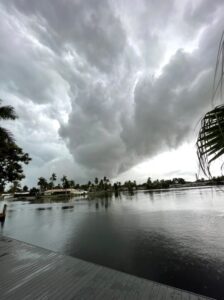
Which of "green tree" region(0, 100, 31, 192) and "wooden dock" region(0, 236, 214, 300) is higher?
"green tree" region(0, 100, 31, 192)

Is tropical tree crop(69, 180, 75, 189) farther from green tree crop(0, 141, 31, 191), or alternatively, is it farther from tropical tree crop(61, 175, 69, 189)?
green tree crop(0, 141, 31, 191)

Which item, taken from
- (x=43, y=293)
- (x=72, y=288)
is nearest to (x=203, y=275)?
(x=72, y=288)

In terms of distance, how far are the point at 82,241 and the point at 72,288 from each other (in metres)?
9.56

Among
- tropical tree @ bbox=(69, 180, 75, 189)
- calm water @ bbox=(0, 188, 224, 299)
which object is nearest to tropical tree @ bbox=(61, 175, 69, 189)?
tropical tree @ bbox=(69, 180, 75, 189)

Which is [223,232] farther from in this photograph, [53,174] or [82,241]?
[53,174]

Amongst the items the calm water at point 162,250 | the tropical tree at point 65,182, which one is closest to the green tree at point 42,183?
the tropical tree at point 65,182

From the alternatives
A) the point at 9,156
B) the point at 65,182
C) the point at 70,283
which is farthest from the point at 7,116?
the point at 65,182

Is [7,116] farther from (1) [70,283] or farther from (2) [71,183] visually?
(2) [71,183]

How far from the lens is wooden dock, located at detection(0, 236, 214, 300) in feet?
13.7

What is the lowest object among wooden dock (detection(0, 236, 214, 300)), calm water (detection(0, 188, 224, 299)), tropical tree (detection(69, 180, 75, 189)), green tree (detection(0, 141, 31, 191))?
calm water (detection(0, 188, 224, 299))

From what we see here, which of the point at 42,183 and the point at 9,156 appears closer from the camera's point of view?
the point at 9,156

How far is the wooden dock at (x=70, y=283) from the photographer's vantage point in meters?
4.19

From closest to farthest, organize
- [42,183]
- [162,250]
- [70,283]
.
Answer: [70,283] → [162,250] → [42,183]

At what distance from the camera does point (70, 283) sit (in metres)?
4.79
